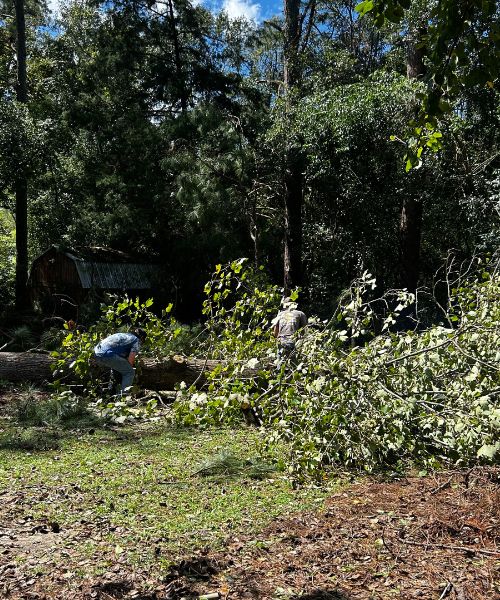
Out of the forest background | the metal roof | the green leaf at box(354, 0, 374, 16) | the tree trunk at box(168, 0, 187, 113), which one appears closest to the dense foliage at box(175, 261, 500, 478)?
the green leaf at box(354, 0, 374, 16)

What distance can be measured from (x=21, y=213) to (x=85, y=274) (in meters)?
4.39

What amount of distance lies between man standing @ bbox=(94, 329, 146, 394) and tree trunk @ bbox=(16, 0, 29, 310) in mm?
10639

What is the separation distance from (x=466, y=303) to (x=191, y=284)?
36.6ft

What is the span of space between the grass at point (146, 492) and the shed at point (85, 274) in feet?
31.0

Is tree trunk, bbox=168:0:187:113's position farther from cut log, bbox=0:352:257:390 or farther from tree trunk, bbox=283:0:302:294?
cut log, bbox=0:352:257:390

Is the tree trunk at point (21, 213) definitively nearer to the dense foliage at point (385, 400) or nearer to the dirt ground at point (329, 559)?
the dense foliage at point (385, 400)

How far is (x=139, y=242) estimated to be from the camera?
17781 millimetres

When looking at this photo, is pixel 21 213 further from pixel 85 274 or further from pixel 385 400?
pixel 385 400

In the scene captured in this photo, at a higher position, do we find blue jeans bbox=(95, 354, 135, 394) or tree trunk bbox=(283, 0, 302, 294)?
tree trunk bbox=(283, 0, 302, 294)

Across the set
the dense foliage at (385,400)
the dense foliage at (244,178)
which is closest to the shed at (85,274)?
the dense foliage at (244,178)

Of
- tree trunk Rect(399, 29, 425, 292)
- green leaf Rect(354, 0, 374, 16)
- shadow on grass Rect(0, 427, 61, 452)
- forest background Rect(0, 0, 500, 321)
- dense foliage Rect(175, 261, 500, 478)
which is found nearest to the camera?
green leaf Rect(354, 0, 374, 16)

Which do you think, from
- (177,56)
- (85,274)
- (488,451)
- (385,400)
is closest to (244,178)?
(85,274)

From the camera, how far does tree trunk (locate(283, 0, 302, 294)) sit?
50.9 ft

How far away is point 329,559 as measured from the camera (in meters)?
3.62
